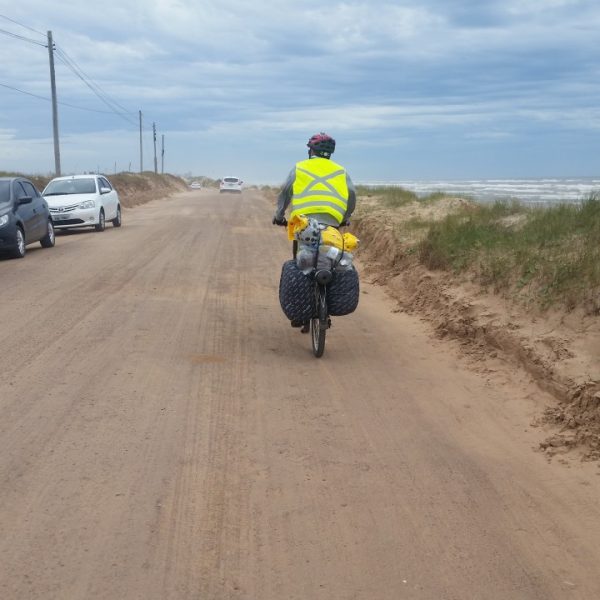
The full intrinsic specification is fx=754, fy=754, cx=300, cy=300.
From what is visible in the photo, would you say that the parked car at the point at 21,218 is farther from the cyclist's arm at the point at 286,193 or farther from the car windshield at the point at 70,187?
the cyclist's arm at the point at 286,193

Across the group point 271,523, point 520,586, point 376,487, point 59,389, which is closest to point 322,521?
point 271,523

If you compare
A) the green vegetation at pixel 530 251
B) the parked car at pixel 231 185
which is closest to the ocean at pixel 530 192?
the green vegetation at pixel 530 251

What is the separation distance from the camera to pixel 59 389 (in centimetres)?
605

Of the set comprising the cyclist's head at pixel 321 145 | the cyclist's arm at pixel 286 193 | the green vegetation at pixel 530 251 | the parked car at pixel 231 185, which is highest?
the cyclist's head at pixel 321 145

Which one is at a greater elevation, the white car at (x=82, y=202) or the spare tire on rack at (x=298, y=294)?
the spare tire on rack at (x=298, y=294)

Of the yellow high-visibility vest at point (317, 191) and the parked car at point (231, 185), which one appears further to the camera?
the parked car at point (231, 185)

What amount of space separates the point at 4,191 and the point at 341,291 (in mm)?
10088

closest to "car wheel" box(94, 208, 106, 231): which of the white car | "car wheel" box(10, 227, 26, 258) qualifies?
the white car

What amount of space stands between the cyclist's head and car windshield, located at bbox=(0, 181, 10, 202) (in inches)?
365

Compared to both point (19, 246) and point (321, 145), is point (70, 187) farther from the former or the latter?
point (321, 145)

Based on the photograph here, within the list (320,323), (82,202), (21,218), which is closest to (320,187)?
(320,323)

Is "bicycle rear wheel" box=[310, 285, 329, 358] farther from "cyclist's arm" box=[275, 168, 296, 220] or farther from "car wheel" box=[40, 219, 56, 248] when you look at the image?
"car wheel" box=[40, 219, 56, 248]

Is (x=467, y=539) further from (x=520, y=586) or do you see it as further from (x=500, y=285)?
(x=500, y=285)

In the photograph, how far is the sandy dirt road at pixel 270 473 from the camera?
3.49 meters
